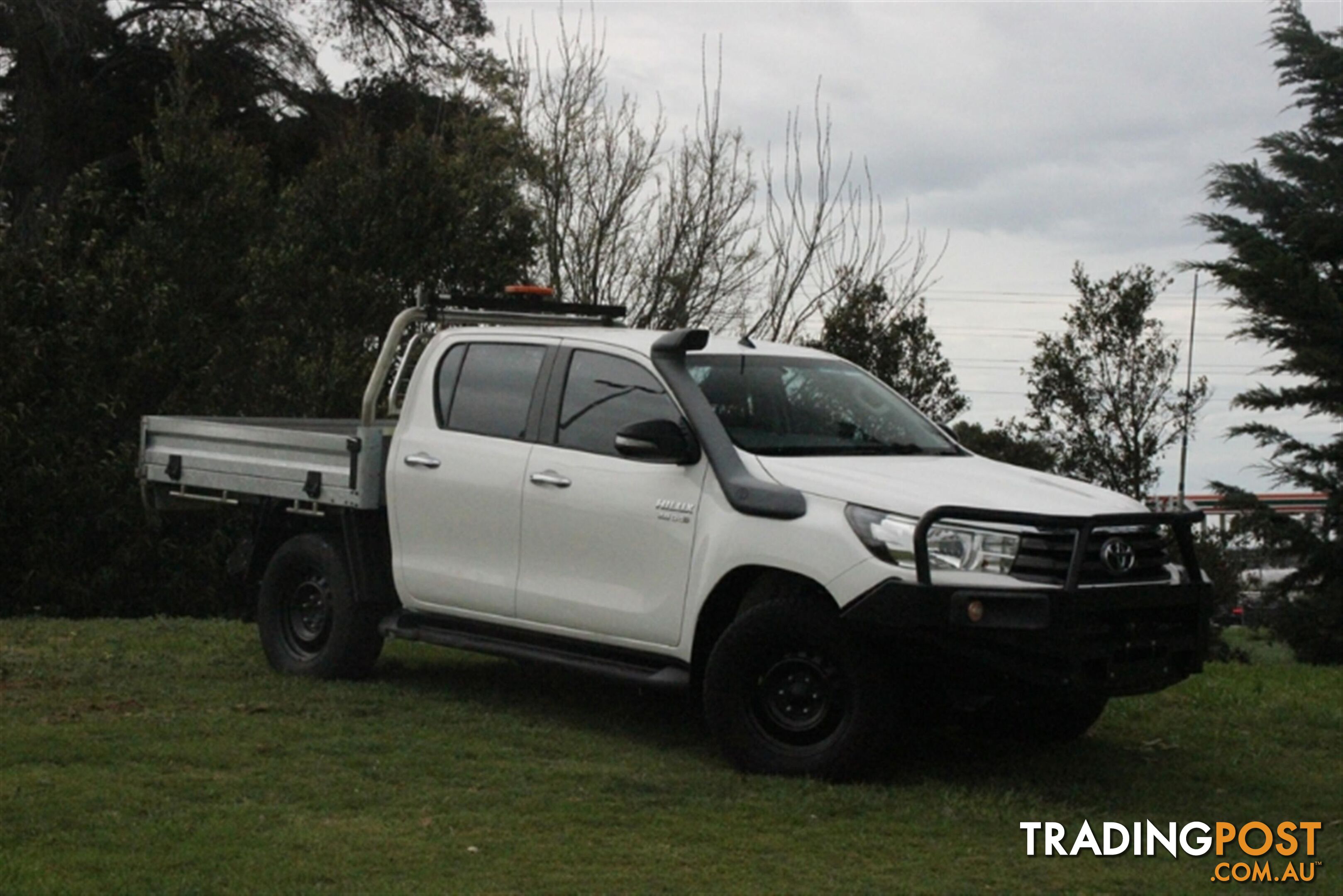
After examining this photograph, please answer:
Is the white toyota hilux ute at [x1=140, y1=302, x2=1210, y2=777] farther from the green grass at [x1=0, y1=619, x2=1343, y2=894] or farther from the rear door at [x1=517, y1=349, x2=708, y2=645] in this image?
the green grass at [x1=0, y1=619, x2=1343, y2=894]

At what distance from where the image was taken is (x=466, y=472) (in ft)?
29.7

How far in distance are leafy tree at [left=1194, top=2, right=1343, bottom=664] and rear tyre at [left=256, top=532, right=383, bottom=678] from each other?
19.2 meters

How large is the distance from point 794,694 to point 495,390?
244 centimetres

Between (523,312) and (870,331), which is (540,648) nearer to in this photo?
(523,312)

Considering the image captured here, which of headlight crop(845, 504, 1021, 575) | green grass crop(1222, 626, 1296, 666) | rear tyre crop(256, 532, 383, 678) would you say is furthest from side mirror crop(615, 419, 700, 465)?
green grass crop(1222, 626, 1296, 666)

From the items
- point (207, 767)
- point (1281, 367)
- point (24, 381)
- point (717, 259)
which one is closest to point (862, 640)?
point (207, 767)

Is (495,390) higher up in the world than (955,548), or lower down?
higher up

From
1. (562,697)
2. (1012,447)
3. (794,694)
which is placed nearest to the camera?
(794,694)

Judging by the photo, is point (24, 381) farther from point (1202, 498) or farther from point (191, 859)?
point (1202, 498)

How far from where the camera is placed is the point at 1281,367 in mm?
27938

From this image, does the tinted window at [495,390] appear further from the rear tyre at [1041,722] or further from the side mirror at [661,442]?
the rear tyre at [1041,722]

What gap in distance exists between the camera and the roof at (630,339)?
345 inches

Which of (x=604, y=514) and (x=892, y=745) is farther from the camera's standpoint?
(x=604, y=514)

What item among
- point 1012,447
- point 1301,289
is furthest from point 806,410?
point 1012,447
